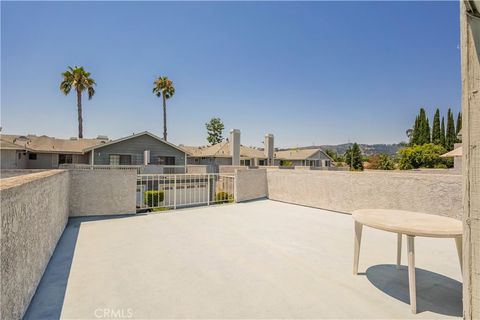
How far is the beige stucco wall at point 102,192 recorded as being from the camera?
18.4ft

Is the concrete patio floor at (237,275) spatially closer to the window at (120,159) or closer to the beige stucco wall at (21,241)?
the beige stucco wall at (21,241)

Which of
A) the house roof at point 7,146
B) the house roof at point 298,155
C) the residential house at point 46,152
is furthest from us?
the house roof at point 298,155

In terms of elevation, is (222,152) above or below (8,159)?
above

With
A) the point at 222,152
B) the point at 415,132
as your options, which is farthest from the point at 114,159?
the point at 415,132

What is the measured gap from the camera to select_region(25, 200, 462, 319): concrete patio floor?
2141mm

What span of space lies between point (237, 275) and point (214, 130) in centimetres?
3382

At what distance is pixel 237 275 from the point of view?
280 centimetres

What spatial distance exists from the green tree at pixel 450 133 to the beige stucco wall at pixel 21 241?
4425 cm

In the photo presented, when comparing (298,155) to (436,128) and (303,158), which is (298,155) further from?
(436,128)

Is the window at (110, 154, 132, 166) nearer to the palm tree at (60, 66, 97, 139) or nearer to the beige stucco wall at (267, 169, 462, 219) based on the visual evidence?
the palm tree at (60, 66, 97, 139)

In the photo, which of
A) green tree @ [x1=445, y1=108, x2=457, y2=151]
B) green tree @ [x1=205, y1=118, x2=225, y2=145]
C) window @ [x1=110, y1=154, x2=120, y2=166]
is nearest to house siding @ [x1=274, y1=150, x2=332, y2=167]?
green tree @ [x1=205, y1=118, x2=225, y2=145]

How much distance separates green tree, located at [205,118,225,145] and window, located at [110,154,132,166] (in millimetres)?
21044

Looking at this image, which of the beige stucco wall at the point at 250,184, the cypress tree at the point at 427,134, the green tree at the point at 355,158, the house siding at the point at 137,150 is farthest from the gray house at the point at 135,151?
the cypress tree at the point at 427,134

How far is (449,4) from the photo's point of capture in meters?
6.89
